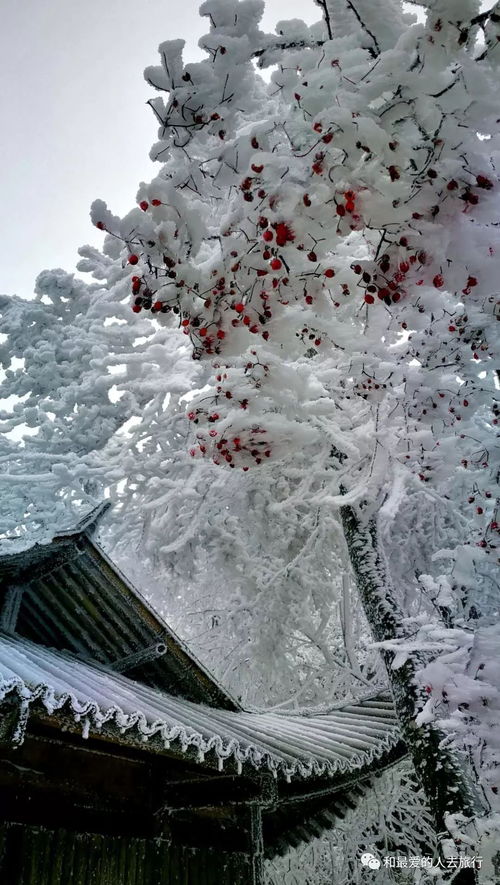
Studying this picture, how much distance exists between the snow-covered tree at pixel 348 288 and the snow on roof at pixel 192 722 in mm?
848

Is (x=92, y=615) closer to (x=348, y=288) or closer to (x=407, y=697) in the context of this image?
(x=407, y=697)

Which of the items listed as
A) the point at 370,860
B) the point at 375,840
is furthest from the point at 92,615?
the point at 370,860

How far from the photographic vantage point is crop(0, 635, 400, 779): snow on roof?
272 centimetres

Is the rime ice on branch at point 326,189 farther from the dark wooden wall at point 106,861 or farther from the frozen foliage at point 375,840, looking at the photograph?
the frozen foliage at point 375,840

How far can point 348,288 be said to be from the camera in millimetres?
3168

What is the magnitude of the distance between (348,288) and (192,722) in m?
3.45

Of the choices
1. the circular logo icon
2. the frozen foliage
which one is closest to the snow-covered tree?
the frozen foliage

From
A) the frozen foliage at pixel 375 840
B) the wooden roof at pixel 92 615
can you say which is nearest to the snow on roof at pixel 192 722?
the wooden roof at pixel 92 615

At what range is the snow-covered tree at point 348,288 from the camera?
213 centimetres

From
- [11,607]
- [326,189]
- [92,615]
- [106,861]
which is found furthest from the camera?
[92,615]

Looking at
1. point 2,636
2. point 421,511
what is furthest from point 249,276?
point 421,511

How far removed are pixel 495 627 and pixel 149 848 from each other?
316cm

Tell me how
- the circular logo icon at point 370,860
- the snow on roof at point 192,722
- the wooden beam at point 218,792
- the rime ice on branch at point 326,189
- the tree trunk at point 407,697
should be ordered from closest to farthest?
the rime ice on branch at point 326,189, the snow on roof at point 192,722, the wooden beam at point 218,792, the tree trunk at point 407,697, the circular logo icon at point 370,860

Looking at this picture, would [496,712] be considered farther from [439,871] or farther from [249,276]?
[249,276]
